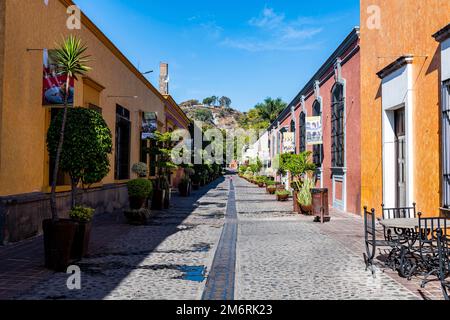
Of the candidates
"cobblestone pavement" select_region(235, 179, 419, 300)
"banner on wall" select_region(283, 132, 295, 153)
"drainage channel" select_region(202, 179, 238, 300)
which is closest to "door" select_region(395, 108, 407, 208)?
"cobblestone pavement" select_region(235, 179, 419, 300)

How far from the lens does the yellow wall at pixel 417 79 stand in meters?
8.38

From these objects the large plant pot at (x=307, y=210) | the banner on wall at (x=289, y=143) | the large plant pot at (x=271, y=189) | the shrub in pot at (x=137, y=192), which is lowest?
the large plant pot at (x=307, y=210)

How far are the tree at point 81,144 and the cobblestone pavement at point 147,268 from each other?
1466mm

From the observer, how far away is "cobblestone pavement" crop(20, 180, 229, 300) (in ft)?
16.1

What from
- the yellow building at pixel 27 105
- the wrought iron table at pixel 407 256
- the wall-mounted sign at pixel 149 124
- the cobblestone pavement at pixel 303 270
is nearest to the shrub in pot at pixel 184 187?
the wall-mounted sign at pixel 149 124

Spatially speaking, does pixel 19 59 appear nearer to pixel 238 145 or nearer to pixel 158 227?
pixel 158 227

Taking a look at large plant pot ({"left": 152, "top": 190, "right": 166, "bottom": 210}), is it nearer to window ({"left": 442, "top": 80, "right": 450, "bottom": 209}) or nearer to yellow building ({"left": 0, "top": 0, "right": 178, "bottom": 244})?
yellow building ({"left": 0, "top": 0, "right": 178, "bottom": 244})

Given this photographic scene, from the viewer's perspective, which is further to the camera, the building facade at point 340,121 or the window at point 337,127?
the window at point 337,127

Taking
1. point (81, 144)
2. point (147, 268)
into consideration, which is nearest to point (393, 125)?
point (147, 268)

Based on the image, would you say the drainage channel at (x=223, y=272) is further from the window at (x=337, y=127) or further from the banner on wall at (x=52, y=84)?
the window at (x=337, y=127)

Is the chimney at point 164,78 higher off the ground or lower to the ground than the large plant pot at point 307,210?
higher

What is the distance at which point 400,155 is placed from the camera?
10898mm

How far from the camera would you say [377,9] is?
1177cm
